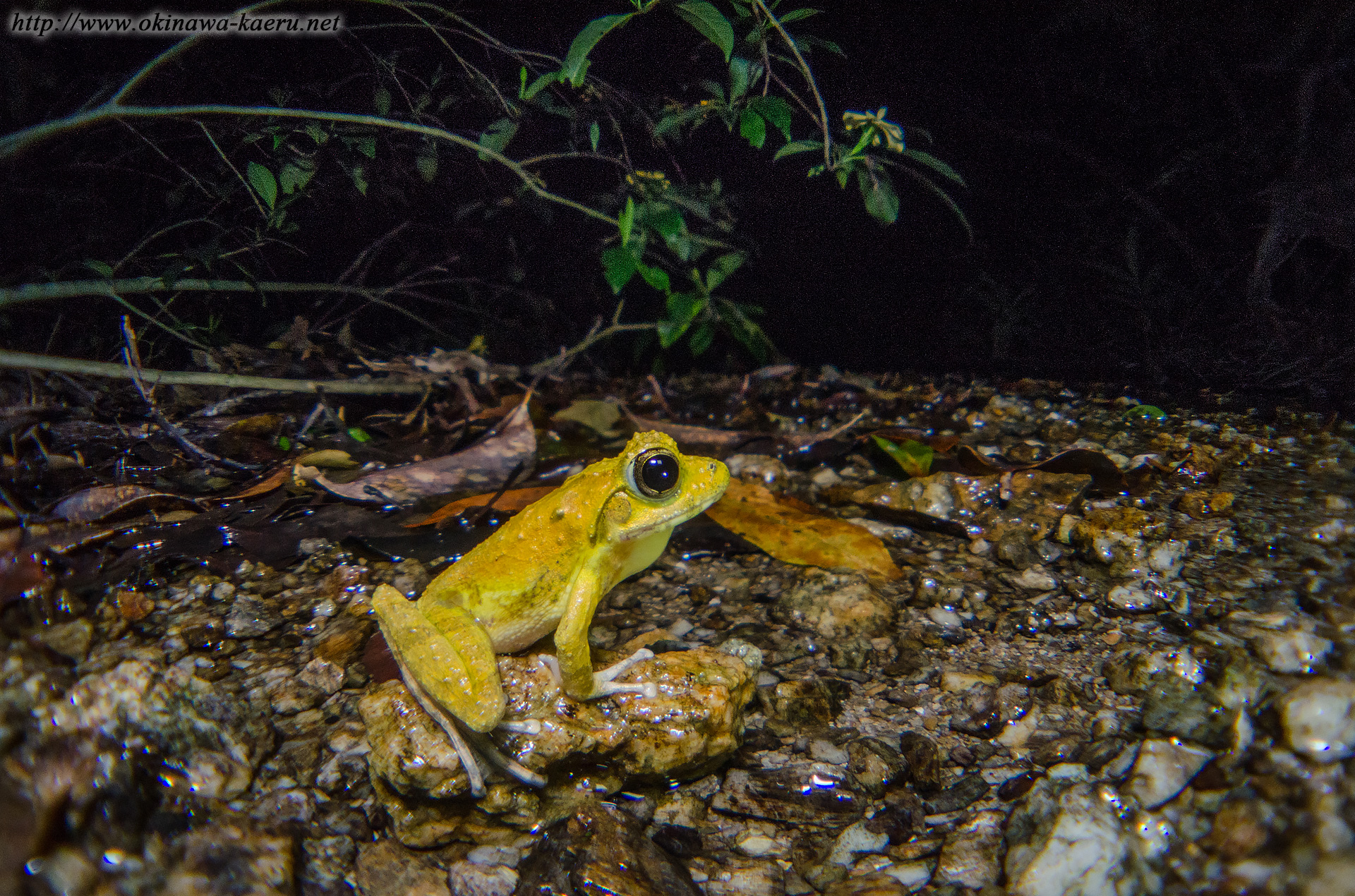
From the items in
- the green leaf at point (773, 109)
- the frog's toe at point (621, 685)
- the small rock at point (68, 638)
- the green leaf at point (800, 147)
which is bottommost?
the frog's toe at point (621, 685)

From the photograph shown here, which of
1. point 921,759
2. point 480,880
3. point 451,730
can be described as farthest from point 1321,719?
point 451,730

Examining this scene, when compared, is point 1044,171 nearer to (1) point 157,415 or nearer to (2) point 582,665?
(2) point 582,665

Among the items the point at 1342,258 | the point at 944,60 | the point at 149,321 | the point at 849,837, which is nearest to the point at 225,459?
the point at 149,321

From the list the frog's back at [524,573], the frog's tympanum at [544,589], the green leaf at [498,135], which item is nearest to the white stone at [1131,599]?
the frog's tympanum at [544,589]

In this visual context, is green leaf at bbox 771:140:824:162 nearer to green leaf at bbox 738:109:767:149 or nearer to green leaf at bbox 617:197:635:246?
green leaf at bbox 738:109:767:149

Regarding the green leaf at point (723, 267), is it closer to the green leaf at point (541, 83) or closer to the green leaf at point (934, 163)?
the green leaf at point (934, 163)

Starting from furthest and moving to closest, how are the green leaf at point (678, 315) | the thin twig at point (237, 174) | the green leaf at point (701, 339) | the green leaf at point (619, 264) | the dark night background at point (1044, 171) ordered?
1. the green leaf at point (701, 339)
2. the green leaf at point (678, 315)
3. the green leaf at point (619, 264)
4. the thin twig at point (237, 174)
5. the dark night background at point (1044, 171)
